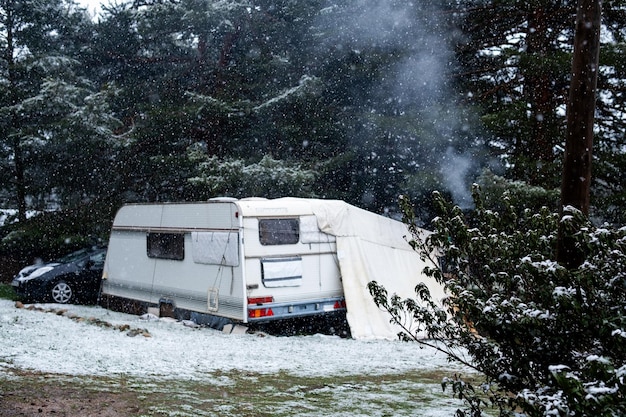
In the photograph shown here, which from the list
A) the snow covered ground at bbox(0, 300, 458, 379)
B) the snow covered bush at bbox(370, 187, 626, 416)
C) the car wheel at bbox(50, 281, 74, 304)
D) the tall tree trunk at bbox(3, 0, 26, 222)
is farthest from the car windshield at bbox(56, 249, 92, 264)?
the snow covered bush at bbox(370, 187, 626, 416)

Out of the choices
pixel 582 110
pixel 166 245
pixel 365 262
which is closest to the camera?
pixel 582 110

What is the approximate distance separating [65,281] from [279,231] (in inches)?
287

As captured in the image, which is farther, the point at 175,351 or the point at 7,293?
the point at 7,293

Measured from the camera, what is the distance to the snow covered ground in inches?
299

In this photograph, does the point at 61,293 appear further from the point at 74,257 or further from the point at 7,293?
the point at 7,293

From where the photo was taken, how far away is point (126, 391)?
6.26 meters

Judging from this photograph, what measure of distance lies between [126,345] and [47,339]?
116cm

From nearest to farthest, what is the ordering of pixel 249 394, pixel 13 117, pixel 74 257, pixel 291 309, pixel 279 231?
pixel 249 394 < pixel 291 309 < pixel 279 231 < pixel 74 257 < pixel 13 117

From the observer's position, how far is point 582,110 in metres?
5.58

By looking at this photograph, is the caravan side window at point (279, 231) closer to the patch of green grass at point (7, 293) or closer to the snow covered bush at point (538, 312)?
the snow covered bush at point (538, 312)

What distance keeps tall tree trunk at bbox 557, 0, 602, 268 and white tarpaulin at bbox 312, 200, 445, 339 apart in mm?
6262

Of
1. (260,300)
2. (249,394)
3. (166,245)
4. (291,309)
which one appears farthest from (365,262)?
(249,394)

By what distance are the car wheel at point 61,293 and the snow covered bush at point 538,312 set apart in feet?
42.9

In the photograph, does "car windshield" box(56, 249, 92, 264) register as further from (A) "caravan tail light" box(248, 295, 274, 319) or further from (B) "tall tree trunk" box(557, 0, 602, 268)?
(B) "tall tree trunk" box(557, 0, 602, 268)
